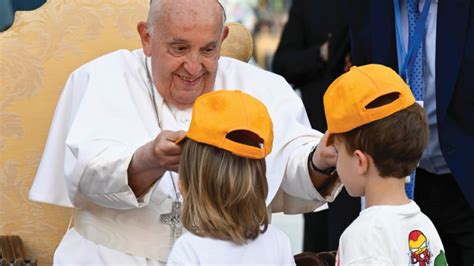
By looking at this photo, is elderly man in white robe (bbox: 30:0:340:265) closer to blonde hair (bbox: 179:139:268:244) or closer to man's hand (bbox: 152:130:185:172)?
man's hand (bbox: 152:130:185:172)

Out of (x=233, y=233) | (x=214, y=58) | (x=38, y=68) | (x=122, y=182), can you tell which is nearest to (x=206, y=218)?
(x=233, y=233)

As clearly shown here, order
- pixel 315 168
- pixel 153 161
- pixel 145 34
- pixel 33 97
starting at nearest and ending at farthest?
pixel 153 161 < pixel 315 168 < pixel 145 34 < pixel 33 97

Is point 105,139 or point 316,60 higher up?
point 105,139

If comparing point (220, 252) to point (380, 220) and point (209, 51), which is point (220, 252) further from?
point (209, 51)

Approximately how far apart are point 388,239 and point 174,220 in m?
0.98

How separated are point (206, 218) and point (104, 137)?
87 centimetres

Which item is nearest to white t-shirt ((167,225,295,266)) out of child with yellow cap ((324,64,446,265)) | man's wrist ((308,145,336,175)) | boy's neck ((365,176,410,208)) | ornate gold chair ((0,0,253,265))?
child with yellow cap ((324,64,446,265))

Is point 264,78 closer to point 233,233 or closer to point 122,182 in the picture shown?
point 122,182

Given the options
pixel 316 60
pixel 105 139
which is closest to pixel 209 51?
pixel 105 139

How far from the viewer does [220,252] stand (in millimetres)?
3248

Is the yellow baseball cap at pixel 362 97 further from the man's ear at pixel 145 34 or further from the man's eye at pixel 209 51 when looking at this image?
the man's ear at pixel 145 34

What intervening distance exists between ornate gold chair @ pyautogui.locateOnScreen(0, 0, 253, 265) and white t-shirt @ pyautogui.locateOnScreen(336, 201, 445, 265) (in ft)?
5.27

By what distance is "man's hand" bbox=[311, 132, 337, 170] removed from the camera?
3.75 m

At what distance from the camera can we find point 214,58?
161 inches
